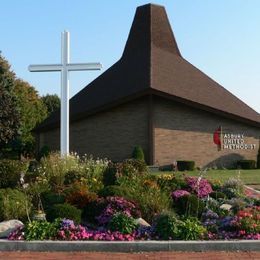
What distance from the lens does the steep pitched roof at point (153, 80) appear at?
32.0m

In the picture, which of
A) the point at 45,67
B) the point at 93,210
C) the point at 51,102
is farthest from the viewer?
the point at 51,102

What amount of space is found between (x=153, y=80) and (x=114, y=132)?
3929mm

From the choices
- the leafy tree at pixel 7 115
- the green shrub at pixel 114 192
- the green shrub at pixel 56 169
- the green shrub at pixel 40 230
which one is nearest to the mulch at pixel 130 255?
the green shrub at pixel 40 230

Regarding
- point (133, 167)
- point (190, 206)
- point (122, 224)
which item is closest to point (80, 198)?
point (122, 224)

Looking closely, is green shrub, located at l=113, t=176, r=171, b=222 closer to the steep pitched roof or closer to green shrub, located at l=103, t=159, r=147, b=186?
green shrub, located at l=103, t=159, r=147, b=186

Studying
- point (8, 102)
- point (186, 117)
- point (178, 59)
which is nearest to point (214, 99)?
point (186, 117)

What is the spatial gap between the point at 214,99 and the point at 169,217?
83.3 ft

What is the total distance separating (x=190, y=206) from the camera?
10.2 meters

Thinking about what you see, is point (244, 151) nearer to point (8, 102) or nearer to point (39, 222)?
point (8, 102)

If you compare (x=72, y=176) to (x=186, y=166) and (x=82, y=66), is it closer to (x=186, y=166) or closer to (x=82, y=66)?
(x=82, y=66)

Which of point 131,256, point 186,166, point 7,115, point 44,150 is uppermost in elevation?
point 7,115

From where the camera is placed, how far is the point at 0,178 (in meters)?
14.0

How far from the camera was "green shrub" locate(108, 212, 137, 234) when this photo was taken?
28.3 ft

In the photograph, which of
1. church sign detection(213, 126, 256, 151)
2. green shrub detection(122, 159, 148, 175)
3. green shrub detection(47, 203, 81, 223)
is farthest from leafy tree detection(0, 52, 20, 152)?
green shrub detection(47, 203, 81, 223)
